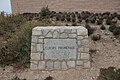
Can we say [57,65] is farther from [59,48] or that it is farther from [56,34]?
[56,34]

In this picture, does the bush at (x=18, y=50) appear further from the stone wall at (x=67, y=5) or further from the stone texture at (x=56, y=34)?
the stone wall at (x=67, y=5)

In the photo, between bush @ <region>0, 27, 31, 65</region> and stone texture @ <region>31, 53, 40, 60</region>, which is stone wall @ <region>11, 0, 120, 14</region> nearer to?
bush @ <region>0, 27, 31, 65</region>

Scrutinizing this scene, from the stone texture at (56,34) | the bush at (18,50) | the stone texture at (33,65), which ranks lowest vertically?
the stone texture at (33,65)

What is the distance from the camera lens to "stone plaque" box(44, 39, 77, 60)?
10164mm

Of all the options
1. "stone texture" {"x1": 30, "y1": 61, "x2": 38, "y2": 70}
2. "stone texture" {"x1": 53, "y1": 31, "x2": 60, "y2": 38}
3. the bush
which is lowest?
"stone texture" {"x1": 30, "y1": 61, "x2": 38, "y2": 70}

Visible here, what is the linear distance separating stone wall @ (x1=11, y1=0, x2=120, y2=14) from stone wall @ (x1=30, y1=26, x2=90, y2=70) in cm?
1134

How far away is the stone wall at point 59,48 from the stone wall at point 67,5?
11343 millimetres

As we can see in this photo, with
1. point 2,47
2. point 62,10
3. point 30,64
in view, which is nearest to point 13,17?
point 2,47

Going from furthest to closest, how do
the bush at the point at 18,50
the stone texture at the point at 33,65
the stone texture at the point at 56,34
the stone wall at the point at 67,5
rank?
the stone wall at the point at 67,5 < the bush at the point at 18,50 < the stone texture at the point at 33,65 < the stone texture at the point at 56,34

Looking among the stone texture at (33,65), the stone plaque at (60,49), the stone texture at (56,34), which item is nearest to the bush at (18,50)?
the stone texture at (33,65)

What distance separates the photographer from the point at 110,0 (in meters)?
21.5

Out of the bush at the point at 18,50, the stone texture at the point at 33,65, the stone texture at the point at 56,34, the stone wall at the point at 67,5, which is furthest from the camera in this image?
the stone wall at the point at 67,5

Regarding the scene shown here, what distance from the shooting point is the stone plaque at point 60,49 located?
10164 millimetres

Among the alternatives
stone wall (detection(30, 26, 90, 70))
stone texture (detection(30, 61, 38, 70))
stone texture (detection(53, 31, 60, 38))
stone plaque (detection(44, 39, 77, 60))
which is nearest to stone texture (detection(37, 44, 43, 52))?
stone wall (detection(30, 26, 90, 70))
